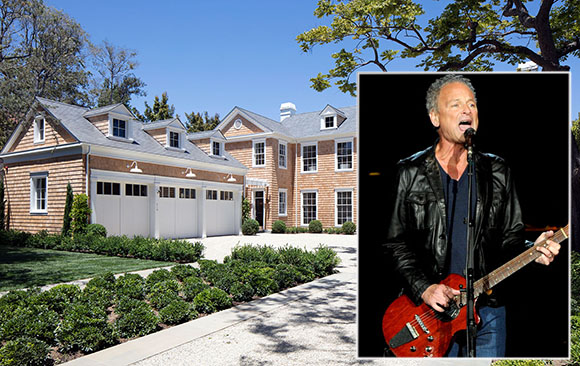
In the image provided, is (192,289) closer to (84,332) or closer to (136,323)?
(136,323)

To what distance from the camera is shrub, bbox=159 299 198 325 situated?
18.4ft

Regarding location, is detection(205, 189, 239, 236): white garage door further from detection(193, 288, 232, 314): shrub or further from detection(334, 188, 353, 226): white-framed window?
detection(193, 288, 232, 314): shrub

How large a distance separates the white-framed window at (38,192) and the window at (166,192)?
14.2ft

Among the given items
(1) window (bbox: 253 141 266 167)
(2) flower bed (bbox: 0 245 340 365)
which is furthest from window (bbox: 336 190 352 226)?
(2) flower bed (bbox: 0 245 340 365)

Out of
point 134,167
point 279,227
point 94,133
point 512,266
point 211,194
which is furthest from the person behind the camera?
point 279,227

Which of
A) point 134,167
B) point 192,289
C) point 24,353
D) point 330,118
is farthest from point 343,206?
point 24,353

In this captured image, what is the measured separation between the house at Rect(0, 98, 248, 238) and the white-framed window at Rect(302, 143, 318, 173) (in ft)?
23.3

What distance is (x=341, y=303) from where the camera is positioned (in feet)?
22.4

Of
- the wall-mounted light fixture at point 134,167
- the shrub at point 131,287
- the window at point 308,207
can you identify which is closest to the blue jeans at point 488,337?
the shrub at point 131,287

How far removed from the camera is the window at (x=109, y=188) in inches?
611

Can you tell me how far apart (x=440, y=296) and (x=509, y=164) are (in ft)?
3.17

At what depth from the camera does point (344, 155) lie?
2409 centimetres

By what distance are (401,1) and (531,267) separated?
903cm

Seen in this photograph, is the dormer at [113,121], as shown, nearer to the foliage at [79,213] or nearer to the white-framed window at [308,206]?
the foliage at [79,213]
